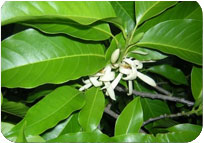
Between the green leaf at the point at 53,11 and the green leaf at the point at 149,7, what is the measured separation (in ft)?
0.38

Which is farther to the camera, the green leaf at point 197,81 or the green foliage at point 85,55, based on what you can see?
the green leaf at point 197,81

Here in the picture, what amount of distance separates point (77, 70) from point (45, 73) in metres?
0.09

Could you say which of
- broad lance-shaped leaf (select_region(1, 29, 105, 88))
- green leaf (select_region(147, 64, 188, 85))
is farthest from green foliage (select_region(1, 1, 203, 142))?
green leaf (select_region(147, 64, 188, 85))

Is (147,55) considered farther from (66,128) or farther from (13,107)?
(13,107)

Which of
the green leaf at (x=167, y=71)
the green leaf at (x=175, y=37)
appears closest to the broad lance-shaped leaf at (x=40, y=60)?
the green leaf at (x=175, y=37)

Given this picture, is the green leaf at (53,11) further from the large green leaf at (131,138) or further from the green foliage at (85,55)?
the large green leaf at (131,138)

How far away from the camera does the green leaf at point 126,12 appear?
0.86 m

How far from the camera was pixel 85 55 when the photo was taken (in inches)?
30.0

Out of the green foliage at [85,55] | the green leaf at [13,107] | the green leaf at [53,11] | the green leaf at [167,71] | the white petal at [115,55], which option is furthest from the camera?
the green leaf at [167,71]

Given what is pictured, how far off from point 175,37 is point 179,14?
11 centimetres

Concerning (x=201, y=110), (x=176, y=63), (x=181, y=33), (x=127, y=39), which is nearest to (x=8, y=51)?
(x=127, y=39)

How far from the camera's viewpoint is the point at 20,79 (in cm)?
68

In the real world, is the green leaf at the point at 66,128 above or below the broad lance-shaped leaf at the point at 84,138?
below

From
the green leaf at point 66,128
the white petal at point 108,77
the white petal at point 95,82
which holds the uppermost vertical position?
the white petal at point 108,77
